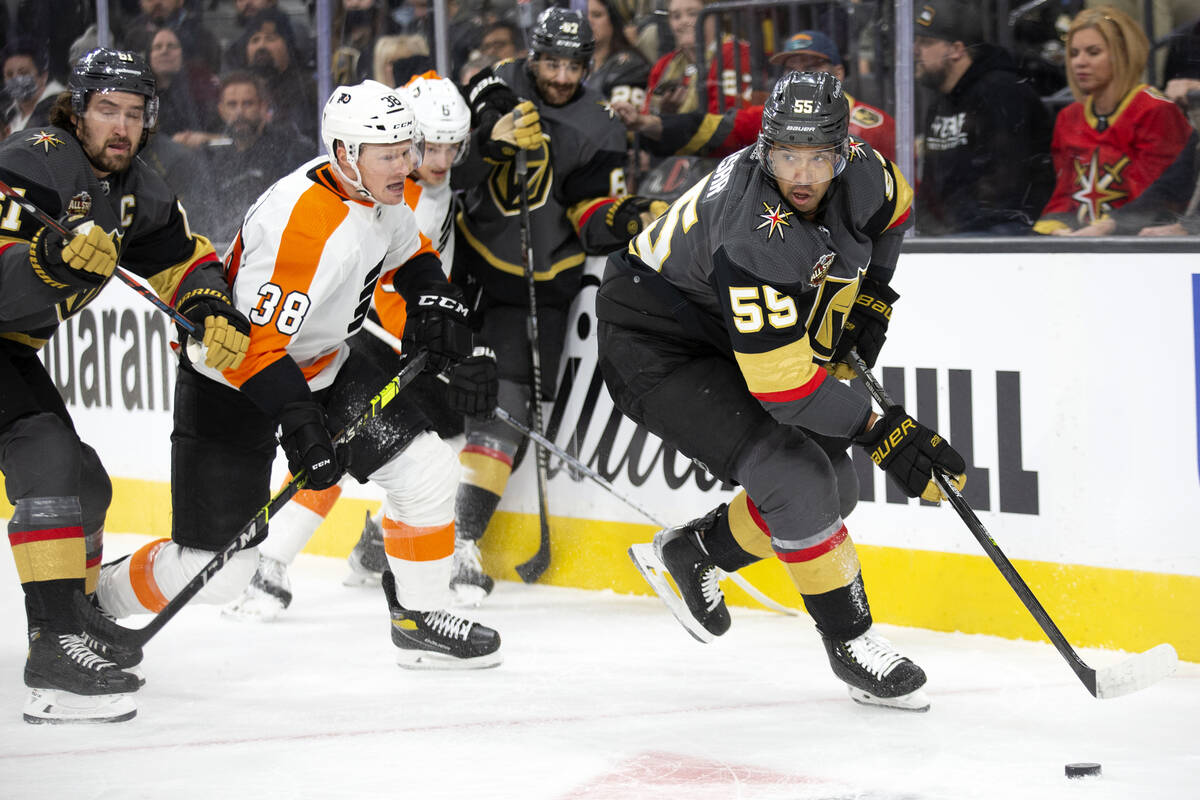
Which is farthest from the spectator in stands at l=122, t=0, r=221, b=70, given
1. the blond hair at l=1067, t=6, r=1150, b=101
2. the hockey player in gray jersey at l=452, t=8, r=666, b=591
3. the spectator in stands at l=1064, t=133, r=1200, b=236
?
the spectator in stands at l=1064, t=133, r=1200, b=236

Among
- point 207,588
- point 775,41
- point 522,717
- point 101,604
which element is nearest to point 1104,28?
point 775,41

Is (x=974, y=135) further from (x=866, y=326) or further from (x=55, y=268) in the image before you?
(x=55, y=268)

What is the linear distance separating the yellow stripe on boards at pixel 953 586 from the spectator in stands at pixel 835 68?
101 cm

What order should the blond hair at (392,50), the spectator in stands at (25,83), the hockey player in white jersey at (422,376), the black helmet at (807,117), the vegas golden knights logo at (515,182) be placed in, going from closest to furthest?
the black helmet at (807,117) < the hockey player in white jersey at (422,376) < the vegas golden knights logo at (515,182) < the blond hair at (392,50) < the spectator in stands at (25,83)

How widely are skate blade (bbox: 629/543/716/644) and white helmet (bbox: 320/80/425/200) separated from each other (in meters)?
0.98

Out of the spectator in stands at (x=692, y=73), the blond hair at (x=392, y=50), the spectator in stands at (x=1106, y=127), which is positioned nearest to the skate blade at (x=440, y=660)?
the spectator in stands at (x=1106, y=127)

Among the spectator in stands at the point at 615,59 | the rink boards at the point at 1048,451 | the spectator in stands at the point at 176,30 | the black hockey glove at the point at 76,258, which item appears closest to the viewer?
the black hockey glove at the point at 76,258

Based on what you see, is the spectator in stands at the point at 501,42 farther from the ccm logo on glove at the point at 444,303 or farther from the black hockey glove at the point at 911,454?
the black hockey glove at the point at 911,454

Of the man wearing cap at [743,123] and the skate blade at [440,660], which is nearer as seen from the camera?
the skate blade at [440,660]

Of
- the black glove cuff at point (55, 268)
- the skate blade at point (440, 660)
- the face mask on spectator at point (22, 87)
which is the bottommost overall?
the skate blade at point (440, 660)

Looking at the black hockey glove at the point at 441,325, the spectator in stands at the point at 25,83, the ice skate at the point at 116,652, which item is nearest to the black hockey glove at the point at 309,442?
the black hockey glove at the point at 441,325

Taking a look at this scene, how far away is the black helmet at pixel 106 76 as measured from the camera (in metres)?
3.20

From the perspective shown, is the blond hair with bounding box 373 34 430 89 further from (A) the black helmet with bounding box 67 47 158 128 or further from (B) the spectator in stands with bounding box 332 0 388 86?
(A) the black helmet with bounding box 67 47 158 128

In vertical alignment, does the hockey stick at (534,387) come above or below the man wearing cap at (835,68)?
below
